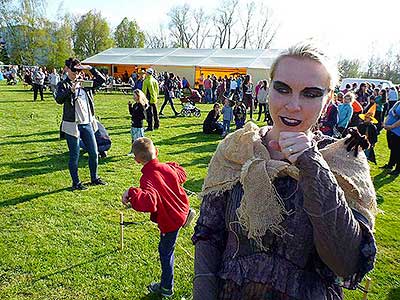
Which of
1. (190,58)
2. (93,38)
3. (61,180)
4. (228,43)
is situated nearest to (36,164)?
(61,180)

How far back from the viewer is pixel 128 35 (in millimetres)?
58156

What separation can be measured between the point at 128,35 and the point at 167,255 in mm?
59696

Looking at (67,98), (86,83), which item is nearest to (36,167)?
(67,98)

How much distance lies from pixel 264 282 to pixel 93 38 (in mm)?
59351

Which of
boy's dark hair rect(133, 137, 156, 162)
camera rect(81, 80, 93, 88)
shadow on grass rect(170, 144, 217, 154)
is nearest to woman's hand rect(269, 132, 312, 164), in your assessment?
boy's dark hair rect(133, 137, 156, 162)

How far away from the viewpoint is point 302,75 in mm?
1212

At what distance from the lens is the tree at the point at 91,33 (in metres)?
54.7

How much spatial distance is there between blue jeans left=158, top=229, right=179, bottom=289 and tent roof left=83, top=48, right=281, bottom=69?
24.2 meters

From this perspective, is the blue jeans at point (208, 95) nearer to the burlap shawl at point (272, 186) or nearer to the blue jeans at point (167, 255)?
the blue jeans at point (167, 255)

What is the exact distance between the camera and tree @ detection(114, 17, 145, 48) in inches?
2286

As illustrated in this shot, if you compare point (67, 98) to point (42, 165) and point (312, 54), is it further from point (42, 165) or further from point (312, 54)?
point (312, 54)

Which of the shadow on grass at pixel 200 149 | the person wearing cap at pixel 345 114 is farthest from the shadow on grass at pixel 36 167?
the person wearing cap at pixel 345 114

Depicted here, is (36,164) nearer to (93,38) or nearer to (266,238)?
(266,238)

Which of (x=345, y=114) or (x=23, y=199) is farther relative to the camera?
(x=345, y=114)
